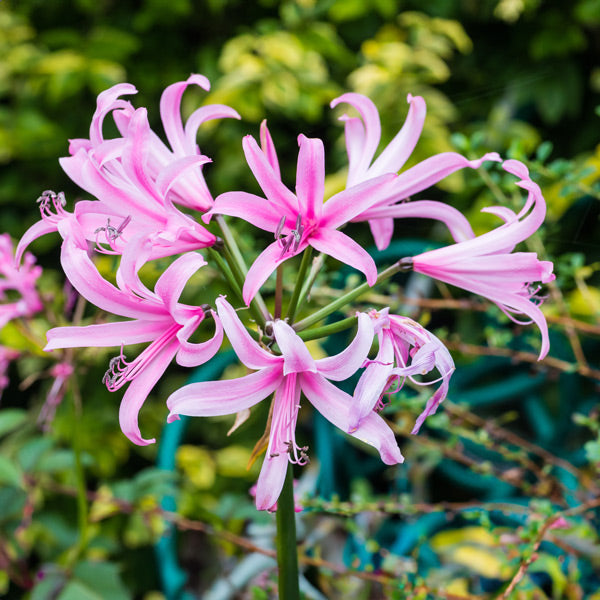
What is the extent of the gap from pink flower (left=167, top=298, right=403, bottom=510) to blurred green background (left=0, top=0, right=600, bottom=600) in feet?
1.36

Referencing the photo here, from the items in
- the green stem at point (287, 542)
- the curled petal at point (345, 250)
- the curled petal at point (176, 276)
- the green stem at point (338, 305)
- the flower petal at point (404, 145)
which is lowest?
the green stem at point (287, 542)

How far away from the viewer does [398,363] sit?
42 centimetres

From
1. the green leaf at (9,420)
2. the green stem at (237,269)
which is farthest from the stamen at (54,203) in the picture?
the green leaf at (9,420)

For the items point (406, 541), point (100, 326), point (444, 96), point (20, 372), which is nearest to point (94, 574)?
point (406, 541)

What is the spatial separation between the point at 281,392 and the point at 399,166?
0.64ft

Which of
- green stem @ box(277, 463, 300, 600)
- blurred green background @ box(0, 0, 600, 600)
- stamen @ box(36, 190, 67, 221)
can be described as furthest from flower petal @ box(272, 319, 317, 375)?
blurred green background @ box(0, 0, 600, 600)

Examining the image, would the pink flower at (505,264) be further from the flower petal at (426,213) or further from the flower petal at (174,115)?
the flower petal at (174,115)

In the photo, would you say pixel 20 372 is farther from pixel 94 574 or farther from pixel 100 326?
pixel 100 326

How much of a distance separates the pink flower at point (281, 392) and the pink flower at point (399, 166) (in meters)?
0.13

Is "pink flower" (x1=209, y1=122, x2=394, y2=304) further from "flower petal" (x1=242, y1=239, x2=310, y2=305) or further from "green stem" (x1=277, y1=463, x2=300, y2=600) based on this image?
"green stem" (x1=277, y1=463, x2=300, y2=600)

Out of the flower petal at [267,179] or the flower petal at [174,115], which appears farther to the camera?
the flower petal at [174,115]

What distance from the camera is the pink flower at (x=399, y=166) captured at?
0.46 m

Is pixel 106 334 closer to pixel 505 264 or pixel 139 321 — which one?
pixel 139 321

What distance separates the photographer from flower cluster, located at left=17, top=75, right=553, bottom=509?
0.38m
